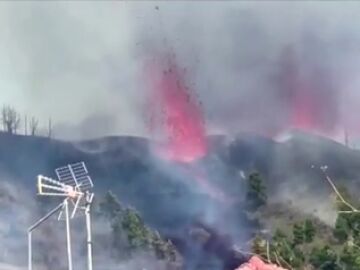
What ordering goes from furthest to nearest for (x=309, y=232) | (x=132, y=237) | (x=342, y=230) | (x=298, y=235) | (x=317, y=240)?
(x=132, y=237), (x=309, y=232), (x=298, y=235), (x=317, y=240), (x=342, y=230)

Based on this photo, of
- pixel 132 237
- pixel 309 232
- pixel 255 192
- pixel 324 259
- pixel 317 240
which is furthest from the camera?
pixel 255 192

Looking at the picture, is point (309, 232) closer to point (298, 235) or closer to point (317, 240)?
point (298, 235)

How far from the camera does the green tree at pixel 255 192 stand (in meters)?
57.8

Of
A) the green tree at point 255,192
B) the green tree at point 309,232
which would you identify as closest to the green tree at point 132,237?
Answer: the green tree at point 255,192

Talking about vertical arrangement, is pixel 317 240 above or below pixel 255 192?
below

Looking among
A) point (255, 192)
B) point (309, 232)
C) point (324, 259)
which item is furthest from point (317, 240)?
point (255, 192)

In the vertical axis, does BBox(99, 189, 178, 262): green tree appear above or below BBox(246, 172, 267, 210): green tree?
below

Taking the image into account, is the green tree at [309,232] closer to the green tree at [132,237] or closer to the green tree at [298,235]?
the green tree at [298,235]

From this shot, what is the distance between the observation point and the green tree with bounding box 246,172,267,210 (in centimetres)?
5781

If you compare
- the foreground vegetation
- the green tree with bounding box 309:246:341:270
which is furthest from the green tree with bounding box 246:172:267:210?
the green tree with bounding box 309:246:341:270

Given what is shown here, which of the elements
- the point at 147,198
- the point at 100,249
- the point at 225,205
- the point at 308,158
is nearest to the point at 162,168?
the point at 147,198

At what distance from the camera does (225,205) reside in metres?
58.4

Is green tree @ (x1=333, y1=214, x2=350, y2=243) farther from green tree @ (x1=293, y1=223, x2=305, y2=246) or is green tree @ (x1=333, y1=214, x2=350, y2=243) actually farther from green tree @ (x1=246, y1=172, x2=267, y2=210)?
green tree @ (x1=246, y1=172, x2=267, y2=210)

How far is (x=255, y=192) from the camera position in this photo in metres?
58.1
